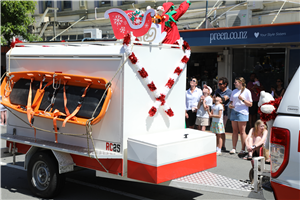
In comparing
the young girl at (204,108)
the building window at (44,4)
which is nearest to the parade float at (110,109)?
the young girl at (204,108)

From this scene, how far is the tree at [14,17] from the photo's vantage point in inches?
639

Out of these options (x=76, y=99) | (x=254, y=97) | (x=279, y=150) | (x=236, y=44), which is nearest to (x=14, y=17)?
(x=236, y=44)

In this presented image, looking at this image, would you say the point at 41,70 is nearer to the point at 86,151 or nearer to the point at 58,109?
the point at 58,109

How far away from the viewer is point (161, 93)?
593cm

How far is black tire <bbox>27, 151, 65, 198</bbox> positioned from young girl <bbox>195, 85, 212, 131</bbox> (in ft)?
14.7

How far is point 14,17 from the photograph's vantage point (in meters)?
16.9

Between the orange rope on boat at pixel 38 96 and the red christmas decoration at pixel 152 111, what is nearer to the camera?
the red christmas decoration at pixel 152 111

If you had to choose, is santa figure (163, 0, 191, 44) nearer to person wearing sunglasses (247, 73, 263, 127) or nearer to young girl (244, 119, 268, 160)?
young girl (244, 119, 268, 160)

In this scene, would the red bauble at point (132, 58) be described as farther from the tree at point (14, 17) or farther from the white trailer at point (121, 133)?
the tree at point (14, 17)

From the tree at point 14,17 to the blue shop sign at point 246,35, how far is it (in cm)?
809

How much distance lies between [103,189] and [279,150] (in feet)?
13.6

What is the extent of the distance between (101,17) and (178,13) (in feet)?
44.0

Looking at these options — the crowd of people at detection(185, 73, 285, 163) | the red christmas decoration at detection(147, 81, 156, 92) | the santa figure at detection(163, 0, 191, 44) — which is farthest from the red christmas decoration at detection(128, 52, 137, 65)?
the crowd of people at detection(185, 73, 285, 163)

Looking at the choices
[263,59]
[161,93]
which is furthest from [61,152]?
[263,59]
